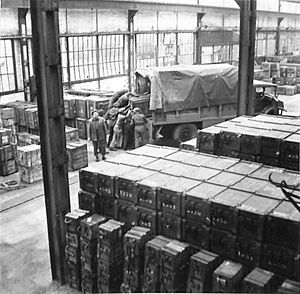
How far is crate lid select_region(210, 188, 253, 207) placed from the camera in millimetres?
6619

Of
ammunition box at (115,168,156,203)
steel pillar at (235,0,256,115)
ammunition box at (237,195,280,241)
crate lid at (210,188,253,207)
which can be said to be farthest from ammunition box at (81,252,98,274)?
steel pillar at (235,0,256,115)

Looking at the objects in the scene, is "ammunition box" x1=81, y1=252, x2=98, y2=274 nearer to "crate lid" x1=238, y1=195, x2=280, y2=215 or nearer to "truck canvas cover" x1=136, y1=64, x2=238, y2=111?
"crate lid" x1=238, y1=195, x2=280, y2=215

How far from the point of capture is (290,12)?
1630 inches

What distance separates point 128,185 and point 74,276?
6.32ft

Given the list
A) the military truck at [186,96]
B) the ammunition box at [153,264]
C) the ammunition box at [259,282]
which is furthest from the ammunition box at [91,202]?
the military truck at [186,96]

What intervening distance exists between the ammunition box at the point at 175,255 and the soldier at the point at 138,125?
8906 mm

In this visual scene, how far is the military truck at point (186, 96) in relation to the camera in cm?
1602

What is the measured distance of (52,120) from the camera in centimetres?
749

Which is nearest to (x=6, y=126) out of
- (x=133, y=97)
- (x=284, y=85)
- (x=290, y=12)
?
(x=133, y=97)

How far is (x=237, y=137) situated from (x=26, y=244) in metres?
4.91

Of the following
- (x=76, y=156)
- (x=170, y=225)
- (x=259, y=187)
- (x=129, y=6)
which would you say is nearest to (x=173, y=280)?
(x=170, y=225)

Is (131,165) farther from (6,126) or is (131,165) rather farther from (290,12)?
(290,12)

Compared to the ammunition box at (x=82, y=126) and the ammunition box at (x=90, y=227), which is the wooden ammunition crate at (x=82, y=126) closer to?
the ammunition box at (x=82, y=126)

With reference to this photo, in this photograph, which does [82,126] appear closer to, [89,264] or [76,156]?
[76,156]
